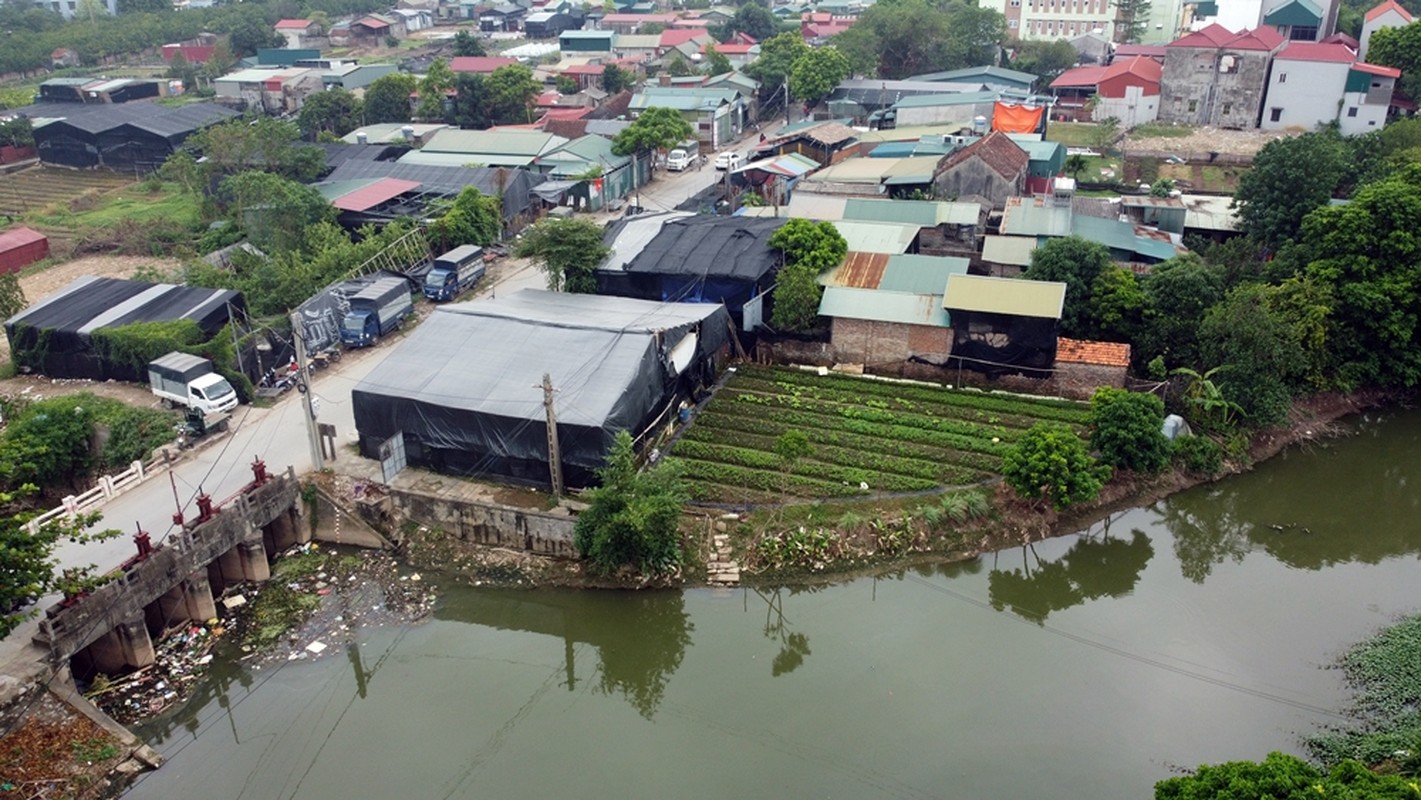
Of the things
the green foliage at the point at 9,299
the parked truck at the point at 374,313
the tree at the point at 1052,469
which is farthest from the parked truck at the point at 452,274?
the tree at the point at 1052,469

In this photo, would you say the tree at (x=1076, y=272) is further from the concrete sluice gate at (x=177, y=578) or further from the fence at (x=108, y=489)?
the fence at (x=108, y=489)

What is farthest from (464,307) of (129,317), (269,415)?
(129,317)

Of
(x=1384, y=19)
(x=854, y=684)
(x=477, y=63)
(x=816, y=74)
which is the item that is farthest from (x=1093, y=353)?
(x=477, y=63)

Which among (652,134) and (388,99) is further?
(388,99)

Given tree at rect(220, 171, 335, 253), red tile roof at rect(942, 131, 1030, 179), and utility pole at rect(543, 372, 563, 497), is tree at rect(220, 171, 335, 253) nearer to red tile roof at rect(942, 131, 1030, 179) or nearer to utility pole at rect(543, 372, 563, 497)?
utility pole at rect(543, 372, 563, 497)

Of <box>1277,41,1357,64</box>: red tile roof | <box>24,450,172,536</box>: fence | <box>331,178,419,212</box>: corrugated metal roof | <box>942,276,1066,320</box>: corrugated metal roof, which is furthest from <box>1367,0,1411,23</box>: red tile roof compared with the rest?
<box>24,450,172,536</box>: fence

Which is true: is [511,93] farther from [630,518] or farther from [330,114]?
[630,518]
